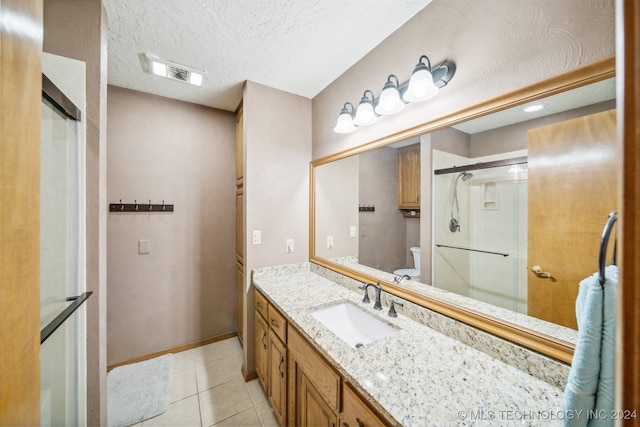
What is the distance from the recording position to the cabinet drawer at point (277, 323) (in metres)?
1.34

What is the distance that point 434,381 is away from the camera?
2.60 ft

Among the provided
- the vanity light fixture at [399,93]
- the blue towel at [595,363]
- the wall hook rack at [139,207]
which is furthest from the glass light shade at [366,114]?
the wall hook rack at [139,207]

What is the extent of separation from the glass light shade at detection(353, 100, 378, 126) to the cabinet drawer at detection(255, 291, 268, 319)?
146 centimetres

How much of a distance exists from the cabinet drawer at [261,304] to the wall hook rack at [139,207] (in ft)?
4.22

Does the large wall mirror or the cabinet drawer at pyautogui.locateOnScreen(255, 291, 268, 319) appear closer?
the large wall mirror

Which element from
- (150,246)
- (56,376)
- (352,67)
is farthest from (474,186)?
(150,246)

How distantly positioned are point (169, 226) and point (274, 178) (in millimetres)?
1207

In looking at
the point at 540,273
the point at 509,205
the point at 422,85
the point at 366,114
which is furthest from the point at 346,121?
the point at 540,273

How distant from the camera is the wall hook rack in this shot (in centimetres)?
203

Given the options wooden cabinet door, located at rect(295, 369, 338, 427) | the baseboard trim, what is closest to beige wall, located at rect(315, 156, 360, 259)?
wooden cabinet door, located at rect(295, 369, 338, 427)

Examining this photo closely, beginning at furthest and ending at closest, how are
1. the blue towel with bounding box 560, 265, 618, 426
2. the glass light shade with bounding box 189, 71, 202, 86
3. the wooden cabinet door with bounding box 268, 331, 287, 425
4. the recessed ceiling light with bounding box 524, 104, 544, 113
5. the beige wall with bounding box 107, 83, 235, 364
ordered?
the beige wall with bounding box 107, 83, 235, 364
the glass light shade with bounding box 189, 71, 202, 86
the wooden cabinet door with bounding box 268, 331, 287, 425
the recessed ceiling light with bounding box 524, 104, 544, 113
the blue towel with bounding box 560, 265, 618, 426

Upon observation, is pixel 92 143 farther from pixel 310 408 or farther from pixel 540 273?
pixel 540 273

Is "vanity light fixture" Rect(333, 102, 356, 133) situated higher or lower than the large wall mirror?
higher

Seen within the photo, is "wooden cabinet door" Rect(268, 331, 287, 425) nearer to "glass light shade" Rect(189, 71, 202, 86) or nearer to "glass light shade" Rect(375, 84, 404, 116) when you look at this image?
"glass light shade" Rect(375, 84, 404, 116)
